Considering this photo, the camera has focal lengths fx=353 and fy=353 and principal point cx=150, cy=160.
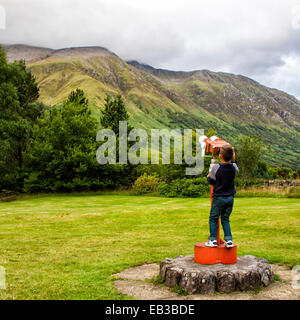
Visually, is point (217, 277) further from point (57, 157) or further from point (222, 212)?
point (57, 157)

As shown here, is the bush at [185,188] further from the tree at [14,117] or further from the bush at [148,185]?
the tree at [14,117]

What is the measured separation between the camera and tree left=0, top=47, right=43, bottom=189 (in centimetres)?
3612

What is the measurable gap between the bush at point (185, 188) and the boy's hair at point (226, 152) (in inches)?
934

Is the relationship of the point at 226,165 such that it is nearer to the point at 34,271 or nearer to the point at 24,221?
the point at 34,271

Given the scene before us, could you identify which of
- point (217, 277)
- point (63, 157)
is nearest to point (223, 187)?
point (217, 277)

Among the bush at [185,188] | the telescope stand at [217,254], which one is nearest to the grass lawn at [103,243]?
the telescope stand at [217,254]

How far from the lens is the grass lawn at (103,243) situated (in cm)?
712

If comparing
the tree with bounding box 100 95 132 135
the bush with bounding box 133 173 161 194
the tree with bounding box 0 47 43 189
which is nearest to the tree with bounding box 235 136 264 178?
the tree with bounding box 100 95 132 135

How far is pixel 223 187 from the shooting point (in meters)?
7.55

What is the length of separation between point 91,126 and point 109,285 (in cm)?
3640

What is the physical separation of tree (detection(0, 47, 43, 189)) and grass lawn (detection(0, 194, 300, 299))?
1949 cm

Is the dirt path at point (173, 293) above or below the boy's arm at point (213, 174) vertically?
below

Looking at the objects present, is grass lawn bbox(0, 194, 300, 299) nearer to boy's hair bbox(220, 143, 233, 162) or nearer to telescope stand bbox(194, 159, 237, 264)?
telescope stand bbox(194, 159, 237, 264)

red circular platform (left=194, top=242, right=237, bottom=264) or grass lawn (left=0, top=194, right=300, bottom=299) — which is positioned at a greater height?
red circular platform (left=194, top=242, right=237, bottom=264)
